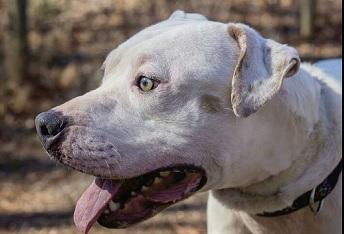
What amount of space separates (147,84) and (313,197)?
3.04ft

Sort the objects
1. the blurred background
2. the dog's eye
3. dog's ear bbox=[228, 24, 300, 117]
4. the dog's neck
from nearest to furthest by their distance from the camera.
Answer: dog's ear bbox=[228, 24, 300, 117] < the dog's eye < the dog's neck < the blurred background

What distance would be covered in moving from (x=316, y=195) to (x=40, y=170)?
3.51m

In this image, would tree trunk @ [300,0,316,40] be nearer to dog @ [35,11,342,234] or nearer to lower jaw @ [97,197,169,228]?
dog @ [35,11,342,234]

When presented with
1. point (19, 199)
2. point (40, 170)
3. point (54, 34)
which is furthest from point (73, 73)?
point (19, 199)

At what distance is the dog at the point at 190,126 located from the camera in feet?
9.53

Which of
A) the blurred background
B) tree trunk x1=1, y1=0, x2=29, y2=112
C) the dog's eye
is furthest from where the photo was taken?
tree trunk x1=1, y1=0, x2=29, y2=112

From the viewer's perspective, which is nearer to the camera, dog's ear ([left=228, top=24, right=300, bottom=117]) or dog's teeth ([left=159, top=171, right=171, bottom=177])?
dog's ear ([left=228, top=24, right=300, bottom=117])

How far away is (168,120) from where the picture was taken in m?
2.96

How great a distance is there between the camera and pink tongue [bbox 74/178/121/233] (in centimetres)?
304

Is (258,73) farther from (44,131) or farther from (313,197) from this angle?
(44,131)

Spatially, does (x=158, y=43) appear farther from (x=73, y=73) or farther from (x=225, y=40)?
(x=73, y=73)

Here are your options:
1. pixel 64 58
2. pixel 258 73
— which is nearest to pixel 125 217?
pixel 258 73

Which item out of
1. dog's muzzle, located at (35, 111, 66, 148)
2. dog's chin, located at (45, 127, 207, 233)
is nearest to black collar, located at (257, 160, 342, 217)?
dog's chin, located at (45, 127, 207, 233)

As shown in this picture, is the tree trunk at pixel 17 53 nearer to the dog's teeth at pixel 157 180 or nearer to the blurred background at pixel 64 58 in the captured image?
the blurred background at pixel 64 58
